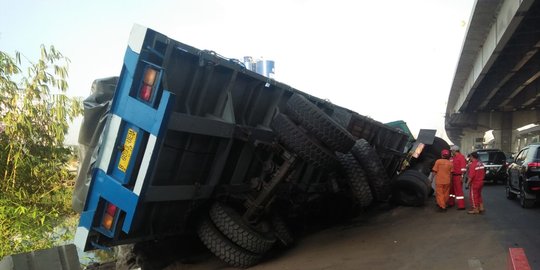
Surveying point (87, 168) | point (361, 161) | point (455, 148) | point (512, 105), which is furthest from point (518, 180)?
point (512, 105)

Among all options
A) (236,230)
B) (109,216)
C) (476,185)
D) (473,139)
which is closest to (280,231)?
(236,230)

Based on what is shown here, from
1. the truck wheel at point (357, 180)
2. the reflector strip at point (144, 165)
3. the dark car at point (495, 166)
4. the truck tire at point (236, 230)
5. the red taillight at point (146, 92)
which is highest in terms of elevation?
the dark car at point (495, 166)

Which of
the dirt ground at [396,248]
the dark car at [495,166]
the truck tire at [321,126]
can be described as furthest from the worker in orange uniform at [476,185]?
the dark car at [495,166]

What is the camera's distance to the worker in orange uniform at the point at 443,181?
931 centimetres

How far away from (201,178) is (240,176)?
615mm

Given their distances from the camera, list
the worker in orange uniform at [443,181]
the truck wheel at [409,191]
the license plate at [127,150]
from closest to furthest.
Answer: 1. the license plate at [127,150]
2. the worker in orange uniform at [443,181]
3. the truck wheel at [409,191]

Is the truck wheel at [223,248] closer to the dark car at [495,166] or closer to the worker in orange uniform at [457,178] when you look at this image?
the worker in orange uniform at [457,178]

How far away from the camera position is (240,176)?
584 cm

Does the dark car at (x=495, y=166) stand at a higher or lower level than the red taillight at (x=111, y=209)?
higher

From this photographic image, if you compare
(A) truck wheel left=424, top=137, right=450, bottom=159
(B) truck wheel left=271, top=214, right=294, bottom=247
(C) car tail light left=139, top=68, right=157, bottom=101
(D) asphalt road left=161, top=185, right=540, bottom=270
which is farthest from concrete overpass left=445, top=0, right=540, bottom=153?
(C) car tail light left=139, top=68, right=157, bottom=101

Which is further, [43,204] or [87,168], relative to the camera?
[43,204]

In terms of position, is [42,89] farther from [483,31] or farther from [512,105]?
[512,105]

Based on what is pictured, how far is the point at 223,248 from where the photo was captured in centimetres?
535

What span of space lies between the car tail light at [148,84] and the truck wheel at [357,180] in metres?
3.36
